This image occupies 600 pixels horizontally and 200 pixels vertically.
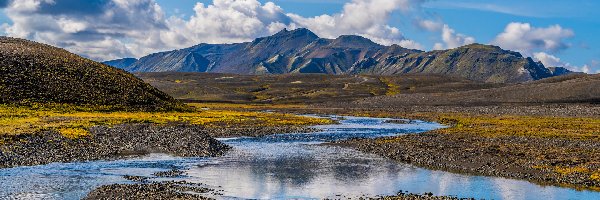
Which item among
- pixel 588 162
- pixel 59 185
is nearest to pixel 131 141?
pixel 59 185

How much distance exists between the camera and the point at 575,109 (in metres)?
164

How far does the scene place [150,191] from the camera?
39.8m

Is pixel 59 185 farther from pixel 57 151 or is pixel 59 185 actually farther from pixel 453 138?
pixel 453 138

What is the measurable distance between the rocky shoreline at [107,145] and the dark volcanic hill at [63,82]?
158 ft

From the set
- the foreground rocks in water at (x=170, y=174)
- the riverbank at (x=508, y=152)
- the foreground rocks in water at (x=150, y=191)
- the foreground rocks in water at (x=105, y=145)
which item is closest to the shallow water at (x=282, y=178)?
the foreground rocks in water at (x=170, y=174)

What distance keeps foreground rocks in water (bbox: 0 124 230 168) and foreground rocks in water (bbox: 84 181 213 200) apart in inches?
581

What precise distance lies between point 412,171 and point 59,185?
31.4 m

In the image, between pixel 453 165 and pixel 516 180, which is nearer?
pixel 516 180

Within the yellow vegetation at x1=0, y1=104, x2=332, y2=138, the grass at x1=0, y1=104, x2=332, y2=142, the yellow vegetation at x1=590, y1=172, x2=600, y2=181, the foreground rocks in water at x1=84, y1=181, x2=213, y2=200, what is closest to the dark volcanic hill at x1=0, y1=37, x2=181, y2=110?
the grass at x1=0, y1=104, x2=332, y2=142

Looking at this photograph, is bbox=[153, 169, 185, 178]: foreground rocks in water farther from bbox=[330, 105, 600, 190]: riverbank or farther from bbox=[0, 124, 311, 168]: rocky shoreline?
bbox=[330, 105, 600, 190]: riverbank

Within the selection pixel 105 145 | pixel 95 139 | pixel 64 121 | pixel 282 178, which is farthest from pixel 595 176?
pixel 64 121

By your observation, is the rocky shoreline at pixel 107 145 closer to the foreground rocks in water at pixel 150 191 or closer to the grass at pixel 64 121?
the grass at pixel 64 121

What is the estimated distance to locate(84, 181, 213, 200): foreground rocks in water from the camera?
37.8 m

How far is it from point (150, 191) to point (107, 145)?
92.8ft
